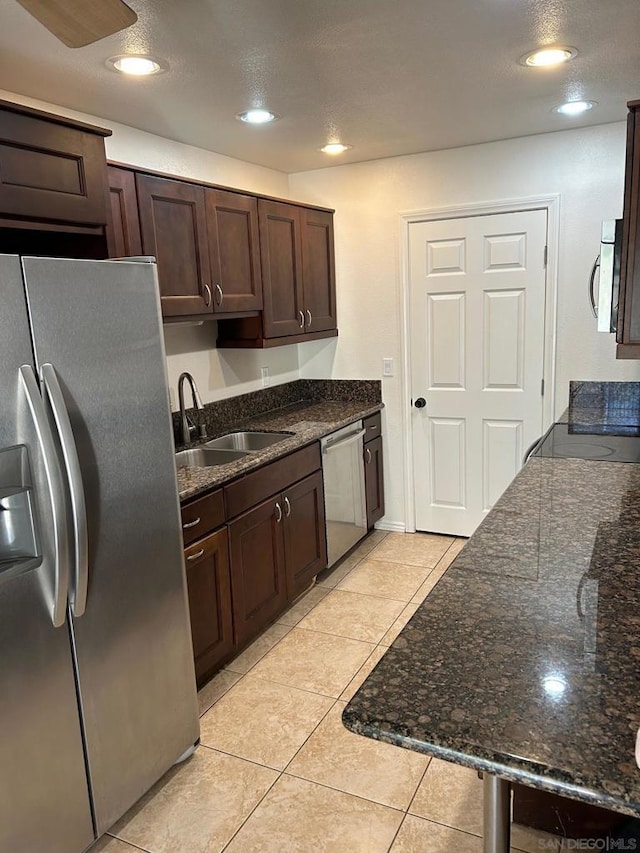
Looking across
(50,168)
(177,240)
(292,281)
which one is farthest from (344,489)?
(50,168)

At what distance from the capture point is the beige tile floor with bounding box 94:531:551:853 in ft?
6.28

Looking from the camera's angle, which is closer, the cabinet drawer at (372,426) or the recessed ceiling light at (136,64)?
the recessed ceiling light at (136,64)

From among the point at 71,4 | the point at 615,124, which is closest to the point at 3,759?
the point at 71,4

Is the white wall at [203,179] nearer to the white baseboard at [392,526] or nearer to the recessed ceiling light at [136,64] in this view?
the recessed ceiling light at [136,64]

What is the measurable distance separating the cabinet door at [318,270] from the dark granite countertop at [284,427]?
0.52 metres

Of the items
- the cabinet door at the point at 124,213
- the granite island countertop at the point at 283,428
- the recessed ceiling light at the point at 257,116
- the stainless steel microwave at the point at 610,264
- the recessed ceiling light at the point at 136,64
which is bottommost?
the granite island countertop at the point at 283,428

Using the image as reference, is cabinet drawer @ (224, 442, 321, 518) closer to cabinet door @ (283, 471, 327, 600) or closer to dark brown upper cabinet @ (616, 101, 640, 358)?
cabinet door @ (283, 471, 327, 600)

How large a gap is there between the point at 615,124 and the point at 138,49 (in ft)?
8.33

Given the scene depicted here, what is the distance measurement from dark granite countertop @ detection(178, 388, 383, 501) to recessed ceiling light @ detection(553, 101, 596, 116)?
1.91 metres

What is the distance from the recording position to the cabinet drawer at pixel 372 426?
13.3 feet

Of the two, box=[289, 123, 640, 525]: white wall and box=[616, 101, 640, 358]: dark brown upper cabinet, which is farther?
box=[289, 123, 640, 525]: white wall

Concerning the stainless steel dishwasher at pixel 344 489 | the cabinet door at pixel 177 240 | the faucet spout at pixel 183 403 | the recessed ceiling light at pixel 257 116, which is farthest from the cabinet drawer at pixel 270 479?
the recessed ceiling light at pixel 257 116

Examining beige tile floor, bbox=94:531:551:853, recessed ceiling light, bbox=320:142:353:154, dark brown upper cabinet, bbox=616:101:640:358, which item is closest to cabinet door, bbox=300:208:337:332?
recessed ceiling light, bbox=320:142:353:154

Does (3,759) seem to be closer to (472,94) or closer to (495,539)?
(495,539)
